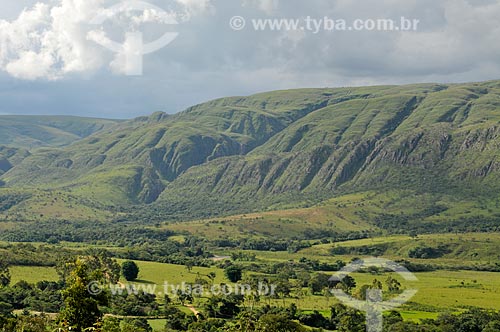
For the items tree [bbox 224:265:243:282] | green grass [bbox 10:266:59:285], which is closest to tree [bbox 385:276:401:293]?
tree [bbox 224:265:243:282]

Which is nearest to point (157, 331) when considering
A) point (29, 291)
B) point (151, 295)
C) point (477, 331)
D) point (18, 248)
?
point (151, 295)

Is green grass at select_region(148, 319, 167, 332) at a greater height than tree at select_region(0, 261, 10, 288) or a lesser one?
lesser

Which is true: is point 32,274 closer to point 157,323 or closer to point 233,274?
point 233,274

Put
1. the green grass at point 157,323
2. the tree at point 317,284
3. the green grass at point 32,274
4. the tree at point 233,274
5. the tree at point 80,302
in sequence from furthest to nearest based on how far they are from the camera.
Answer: the tree at point 233,274, the tree at point 317,284, the green grass at point 32,274, the green grass at point 157,323, the tree at point 80,302

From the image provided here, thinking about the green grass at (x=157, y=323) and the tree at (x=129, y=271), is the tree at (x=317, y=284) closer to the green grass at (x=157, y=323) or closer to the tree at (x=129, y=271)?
the tree at (x=129, y=271)

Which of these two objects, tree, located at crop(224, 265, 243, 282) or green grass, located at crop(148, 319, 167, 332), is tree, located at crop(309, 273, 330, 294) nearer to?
tree, located at crop(224, 265, 243, 282)

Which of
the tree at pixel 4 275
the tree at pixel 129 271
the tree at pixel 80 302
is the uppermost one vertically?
the tree at pixel 80 302

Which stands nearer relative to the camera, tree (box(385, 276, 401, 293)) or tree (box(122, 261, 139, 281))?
tree (box(385, 276, 401, 293))

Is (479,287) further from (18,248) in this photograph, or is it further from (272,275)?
(18,248)

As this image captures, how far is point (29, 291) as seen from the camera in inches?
5182

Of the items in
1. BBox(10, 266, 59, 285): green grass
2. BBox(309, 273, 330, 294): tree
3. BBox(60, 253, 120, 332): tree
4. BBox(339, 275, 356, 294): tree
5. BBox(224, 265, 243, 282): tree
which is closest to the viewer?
BBox(60, 253, 120, 332): tree

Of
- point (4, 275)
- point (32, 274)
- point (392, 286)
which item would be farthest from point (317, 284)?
point (4, 275)

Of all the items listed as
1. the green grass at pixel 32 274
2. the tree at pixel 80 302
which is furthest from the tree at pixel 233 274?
the tree at pixel 80 302

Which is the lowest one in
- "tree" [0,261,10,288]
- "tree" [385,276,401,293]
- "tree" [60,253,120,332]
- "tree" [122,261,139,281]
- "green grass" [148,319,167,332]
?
"tree" [385,276,401,293]
